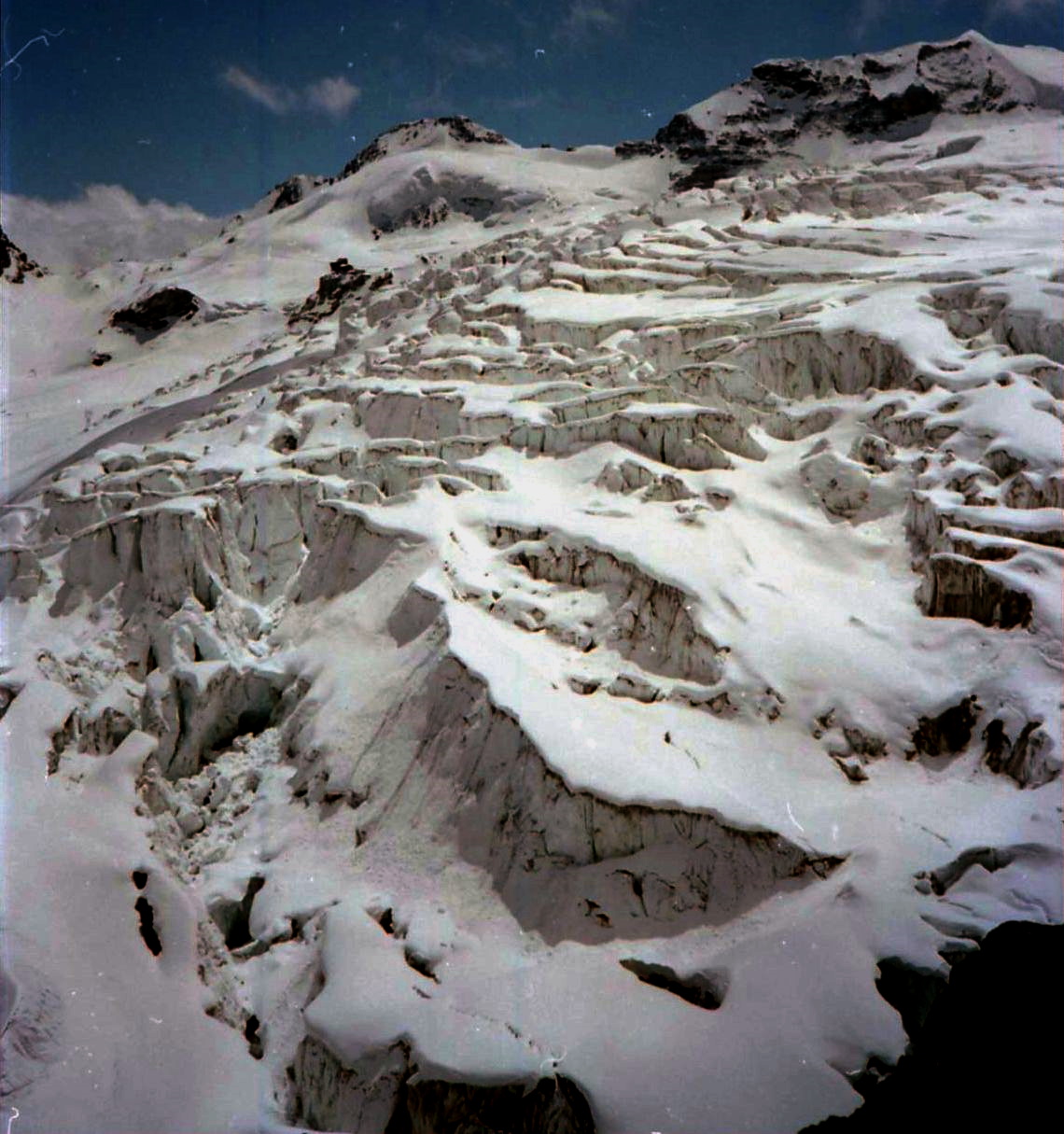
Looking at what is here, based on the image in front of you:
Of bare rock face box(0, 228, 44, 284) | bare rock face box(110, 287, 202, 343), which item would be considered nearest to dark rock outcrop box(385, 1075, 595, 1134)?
bare rock face box(110, 287, 202, 343)

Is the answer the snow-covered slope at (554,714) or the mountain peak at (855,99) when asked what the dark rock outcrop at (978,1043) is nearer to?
the snow-covered slope at (554,714)

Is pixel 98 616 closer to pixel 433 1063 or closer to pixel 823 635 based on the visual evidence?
pixel 433 1063

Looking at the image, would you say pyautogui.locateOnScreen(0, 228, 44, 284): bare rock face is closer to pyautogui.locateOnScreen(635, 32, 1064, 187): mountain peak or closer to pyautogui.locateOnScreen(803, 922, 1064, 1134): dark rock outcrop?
pyautogui.locateOnScreen(635, 32, 1064, 187): mountain peak

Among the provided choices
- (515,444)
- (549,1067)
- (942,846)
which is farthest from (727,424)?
(549,1067)

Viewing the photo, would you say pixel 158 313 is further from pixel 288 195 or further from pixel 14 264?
pixel 288 195

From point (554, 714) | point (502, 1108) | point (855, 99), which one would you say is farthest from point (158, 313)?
point (855, 99)

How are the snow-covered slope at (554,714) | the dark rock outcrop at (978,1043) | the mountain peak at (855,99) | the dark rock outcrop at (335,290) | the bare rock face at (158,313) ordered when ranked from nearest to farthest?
the dark rock outcrop at (978,1043) < the snow-covered slope at (554,714) < the dark rock outcrop at (335,290) < the bare rock face at (158,313) < the mountain peak at (855,99)

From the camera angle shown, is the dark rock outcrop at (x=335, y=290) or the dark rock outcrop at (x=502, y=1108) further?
the dark rock outcrop at (x=335, y=290)

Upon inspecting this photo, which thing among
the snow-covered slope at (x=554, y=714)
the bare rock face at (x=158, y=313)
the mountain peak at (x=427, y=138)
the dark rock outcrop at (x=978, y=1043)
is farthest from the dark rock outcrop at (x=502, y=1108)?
the mountain peak at (x=427, y=138)
